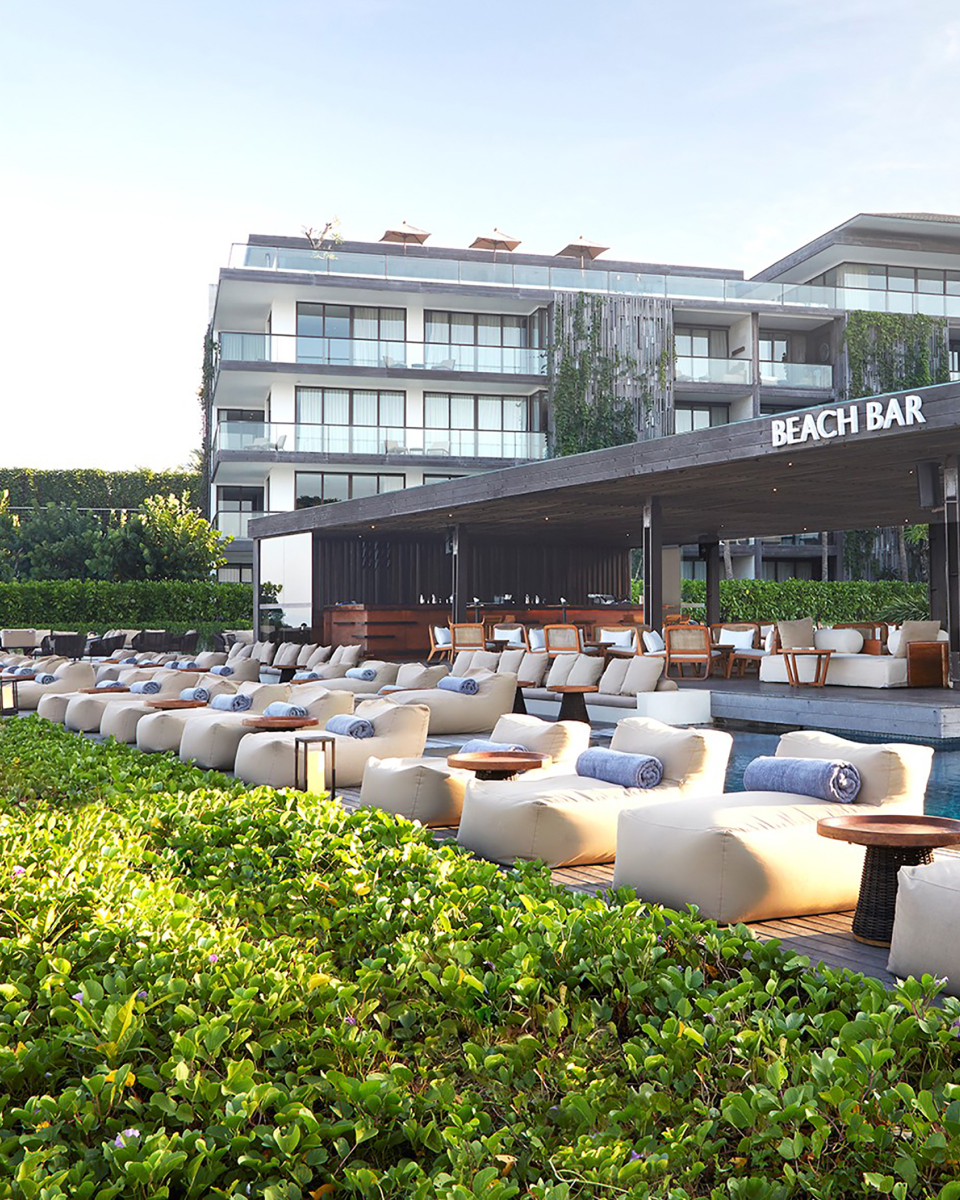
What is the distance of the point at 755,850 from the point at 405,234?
112 ft

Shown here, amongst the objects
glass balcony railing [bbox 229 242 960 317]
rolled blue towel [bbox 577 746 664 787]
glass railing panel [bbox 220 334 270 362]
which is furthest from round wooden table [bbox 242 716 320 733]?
glass balcony railing [bbox 229 242 960 317]

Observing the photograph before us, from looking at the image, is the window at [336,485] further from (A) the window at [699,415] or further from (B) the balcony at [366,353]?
(A) the window at [699,415]

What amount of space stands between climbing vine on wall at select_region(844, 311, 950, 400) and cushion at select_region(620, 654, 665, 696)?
23899 mm

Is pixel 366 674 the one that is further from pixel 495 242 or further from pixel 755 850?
pixel 495 242

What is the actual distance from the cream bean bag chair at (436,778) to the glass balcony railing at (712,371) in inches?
1139

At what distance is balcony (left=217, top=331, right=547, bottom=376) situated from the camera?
32500 millimetres

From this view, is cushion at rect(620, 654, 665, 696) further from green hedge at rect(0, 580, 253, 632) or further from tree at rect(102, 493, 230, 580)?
tree at rect(102, 493, 230, 580)

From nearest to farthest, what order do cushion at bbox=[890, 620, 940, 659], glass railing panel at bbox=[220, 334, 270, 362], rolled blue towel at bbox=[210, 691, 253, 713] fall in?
rolled blue towel at bbox=[210, 691, 253, 713]
cushion at bbox=[890, 620, 940, 659]
glass railing panel at bbox=[220, 334, 270, 362]

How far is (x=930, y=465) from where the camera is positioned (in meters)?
14.3

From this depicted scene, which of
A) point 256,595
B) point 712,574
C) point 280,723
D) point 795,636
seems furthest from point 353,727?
point 712,574

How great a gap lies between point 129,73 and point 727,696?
11505mm

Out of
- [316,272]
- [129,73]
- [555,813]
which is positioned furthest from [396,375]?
[555,813]

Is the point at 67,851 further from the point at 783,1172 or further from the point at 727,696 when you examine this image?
the point at 727,696

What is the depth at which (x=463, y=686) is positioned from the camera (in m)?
13.8
